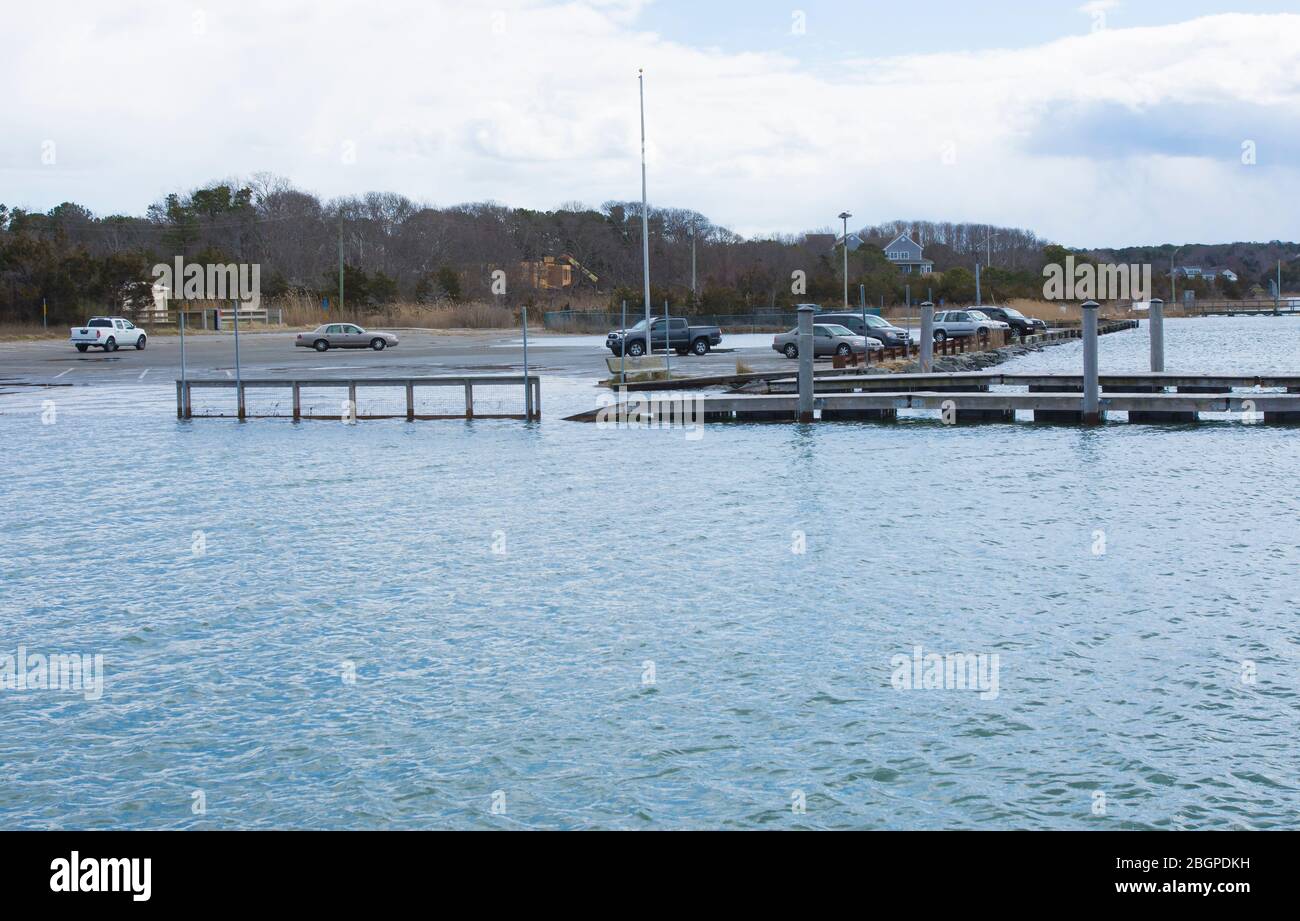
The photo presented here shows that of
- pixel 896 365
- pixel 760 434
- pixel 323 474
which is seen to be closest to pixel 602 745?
pixel 323 474

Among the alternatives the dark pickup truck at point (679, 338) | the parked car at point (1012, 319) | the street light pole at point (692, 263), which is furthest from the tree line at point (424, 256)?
the dark pickup truck at point (679, 338)

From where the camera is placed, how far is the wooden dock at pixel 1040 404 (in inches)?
1178

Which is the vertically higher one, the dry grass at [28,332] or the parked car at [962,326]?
the dry grass at [28,332]

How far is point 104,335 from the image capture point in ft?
212

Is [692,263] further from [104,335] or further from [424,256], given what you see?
[104,335]

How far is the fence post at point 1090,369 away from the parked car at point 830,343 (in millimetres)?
21989

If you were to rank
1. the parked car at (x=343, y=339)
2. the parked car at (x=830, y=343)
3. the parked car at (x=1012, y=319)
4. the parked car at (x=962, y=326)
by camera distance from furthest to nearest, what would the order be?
the parked car at (x=1012, y=319) → the parked car at (x=343, y=339) → the parked car at (x=962, y=326) → the parked car at (x=830, y=343)

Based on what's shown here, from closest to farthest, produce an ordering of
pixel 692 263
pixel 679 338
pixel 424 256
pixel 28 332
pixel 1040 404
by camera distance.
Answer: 1. pixel 1040 404
2. pixel 679 338
3. pixel 28 332
4. pixel 692 263
5. pixel 424 256

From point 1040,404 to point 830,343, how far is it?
22736 millimetres

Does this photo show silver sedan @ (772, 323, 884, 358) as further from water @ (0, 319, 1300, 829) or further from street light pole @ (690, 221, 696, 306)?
street light pole @ (690, 221, 696, 306)

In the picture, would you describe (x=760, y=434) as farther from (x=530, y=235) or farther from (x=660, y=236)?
(x=530, y=235)

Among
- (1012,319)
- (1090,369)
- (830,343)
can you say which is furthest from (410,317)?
(1090,369)

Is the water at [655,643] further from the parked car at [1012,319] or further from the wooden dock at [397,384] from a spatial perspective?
the parked car at [1012,319]

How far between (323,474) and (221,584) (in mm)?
9007
